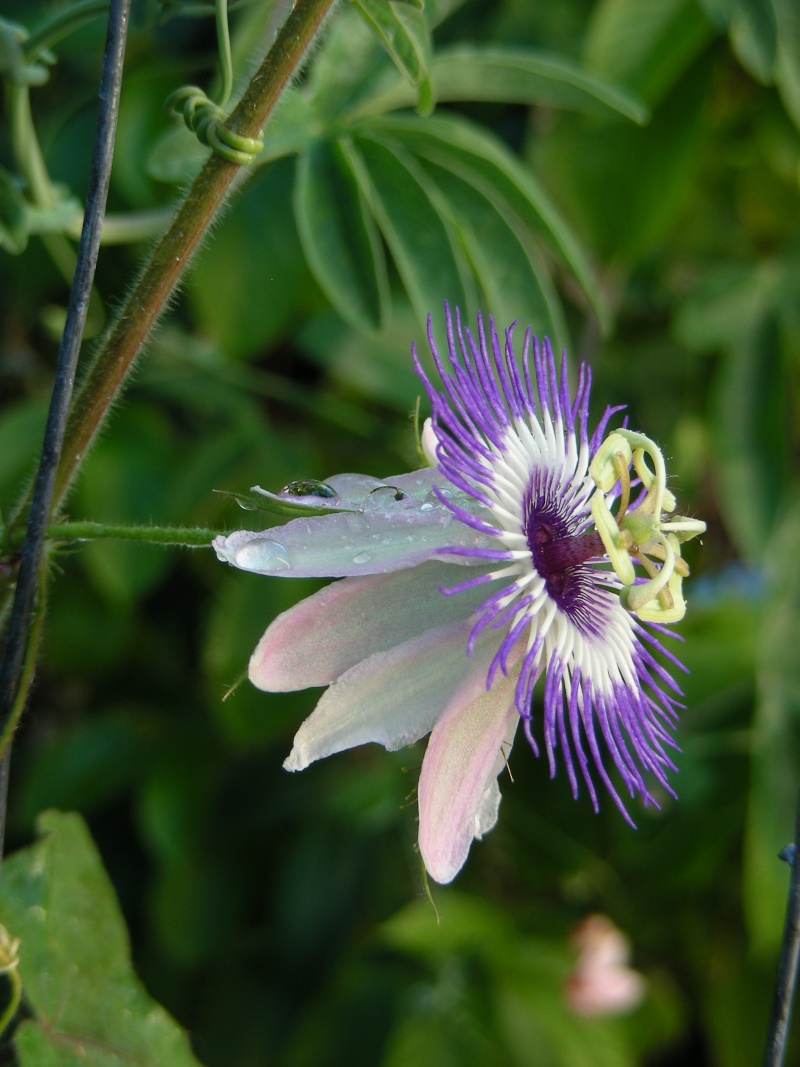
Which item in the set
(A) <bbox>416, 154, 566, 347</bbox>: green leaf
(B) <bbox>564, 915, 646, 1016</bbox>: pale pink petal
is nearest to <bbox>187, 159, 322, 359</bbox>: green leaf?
(A) <bbox>416, 154, 566, 347</bbox>: green leaf

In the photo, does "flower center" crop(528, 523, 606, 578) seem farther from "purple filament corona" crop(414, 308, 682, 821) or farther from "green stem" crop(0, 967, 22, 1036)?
"green stem" crop(0, 967, 22, 1036)

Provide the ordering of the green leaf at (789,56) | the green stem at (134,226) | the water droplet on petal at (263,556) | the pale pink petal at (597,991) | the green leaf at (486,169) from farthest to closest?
1. the pale pink petal at (597,991)
2. the green leaf at (789,56)
3. the green stem at (134,226)
4. the green leaf at (486,169)
5. the water droplet on petal at (263,556)

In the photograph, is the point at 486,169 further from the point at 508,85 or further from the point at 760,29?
the point at 760,29

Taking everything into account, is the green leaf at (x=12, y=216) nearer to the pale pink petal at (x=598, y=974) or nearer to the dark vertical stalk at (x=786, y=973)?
the dark vertical stalk at (x=786, y=973)

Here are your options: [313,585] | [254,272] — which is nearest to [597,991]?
[313,585]

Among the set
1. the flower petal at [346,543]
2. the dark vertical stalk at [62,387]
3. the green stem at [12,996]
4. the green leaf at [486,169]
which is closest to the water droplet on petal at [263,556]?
the flower petal at [346,543]

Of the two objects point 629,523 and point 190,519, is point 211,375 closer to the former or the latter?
point 190,519

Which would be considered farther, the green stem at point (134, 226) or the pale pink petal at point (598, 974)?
the pale pink petal at point (598, 974)
